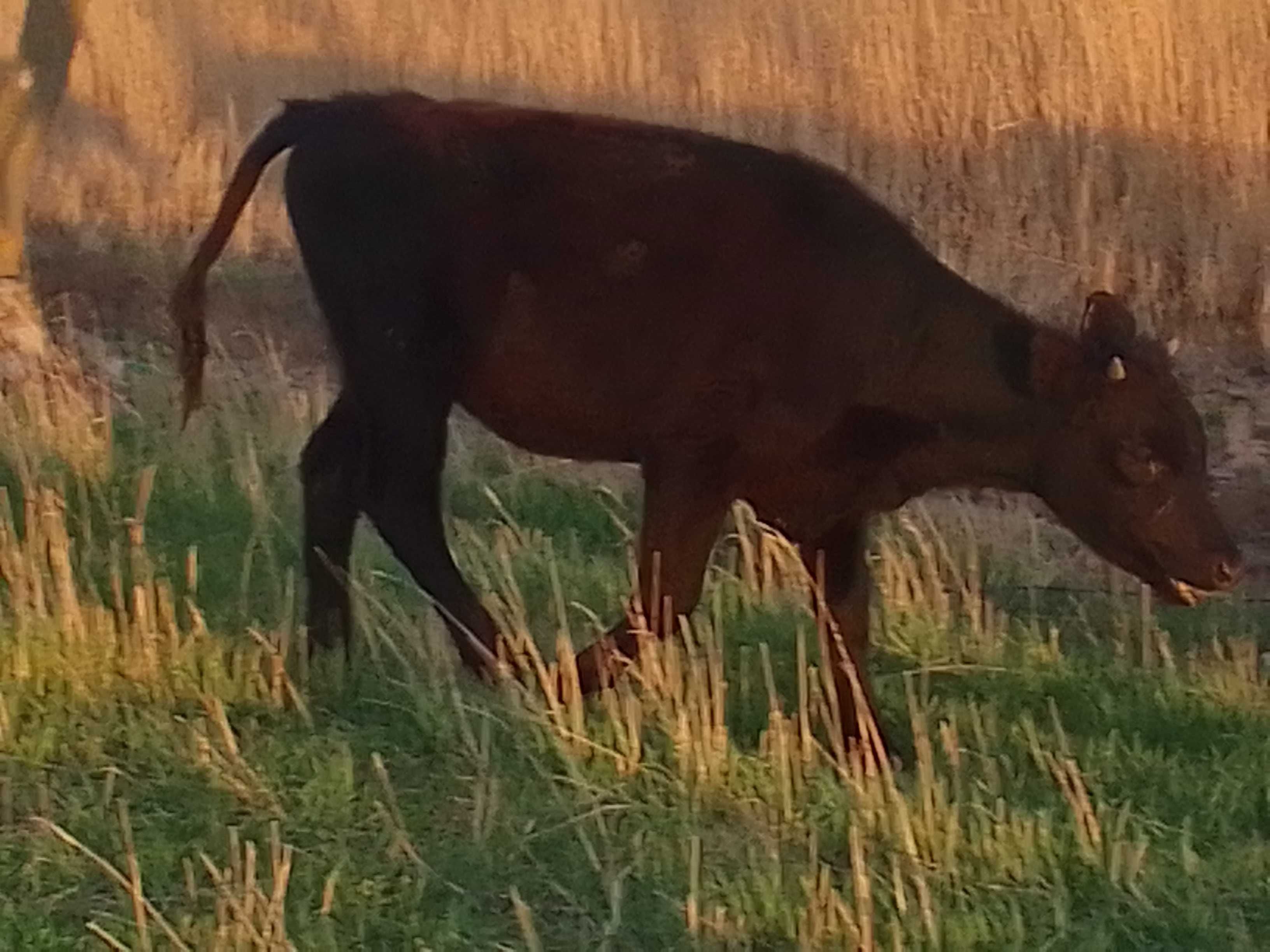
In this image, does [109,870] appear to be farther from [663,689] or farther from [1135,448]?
[1135,448]

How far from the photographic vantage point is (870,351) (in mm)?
4367

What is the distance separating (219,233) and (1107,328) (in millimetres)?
2025

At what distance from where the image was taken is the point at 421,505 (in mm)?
4621

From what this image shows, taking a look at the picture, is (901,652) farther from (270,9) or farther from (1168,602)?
(270,9)

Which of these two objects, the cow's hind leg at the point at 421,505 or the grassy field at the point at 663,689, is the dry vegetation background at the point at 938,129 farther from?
the cow's hind leg at the point at 421,505

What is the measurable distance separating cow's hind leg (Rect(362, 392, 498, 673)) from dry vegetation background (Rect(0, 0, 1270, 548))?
11.7 feet

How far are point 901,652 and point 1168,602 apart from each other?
2.49 feet

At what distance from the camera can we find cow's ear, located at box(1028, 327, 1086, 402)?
4.32 metres

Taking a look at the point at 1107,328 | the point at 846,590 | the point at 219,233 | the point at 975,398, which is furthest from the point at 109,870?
the point at 1107,328

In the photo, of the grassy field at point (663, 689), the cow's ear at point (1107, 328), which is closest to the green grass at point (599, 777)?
the grassy field at point (663, 689)

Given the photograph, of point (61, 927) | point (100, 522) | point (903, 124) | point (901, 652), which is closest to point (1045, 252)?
point (903, 124)

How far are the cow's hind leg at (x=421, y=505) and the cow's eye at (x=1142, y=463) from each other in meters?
1.47

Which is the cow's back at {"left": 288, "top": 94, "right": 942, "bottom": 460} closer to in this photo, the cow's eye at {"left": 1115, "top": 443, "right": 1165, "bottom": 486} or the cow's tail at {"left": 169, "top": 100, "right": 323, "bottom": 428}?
the cow's tail at {"left": 169, "top": 100, "right": 323, "bottom": 428}

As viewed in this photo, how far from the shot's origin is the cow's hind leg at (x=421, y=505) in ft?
14.9
